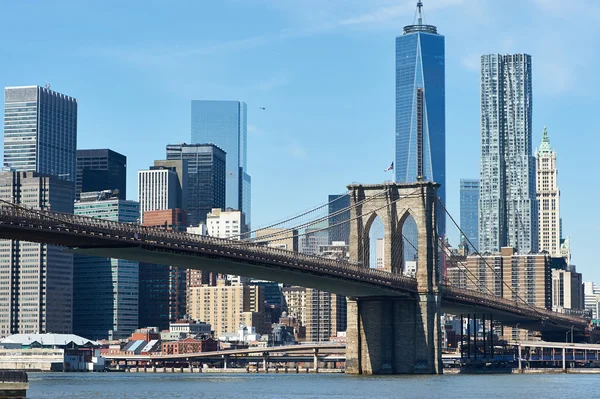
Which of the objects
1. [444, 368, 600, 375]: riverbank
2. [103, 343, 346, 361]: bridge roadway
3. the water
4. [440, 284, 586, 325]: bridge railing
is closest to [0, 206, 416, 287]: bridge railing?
the water

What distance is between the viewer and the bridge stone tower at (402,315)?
379 feet

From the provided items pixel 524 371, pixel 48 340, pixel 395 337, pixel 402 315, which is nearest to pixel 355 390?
pixel 395 337

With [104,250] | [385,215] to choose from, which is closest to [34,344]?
[385,215]

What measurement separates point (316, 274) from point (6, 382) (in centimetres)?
4850

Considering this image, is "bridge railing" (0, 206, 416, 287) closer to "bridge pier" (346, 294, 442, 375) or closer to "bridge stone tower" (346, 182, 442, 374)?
"bridge stone tower" (346, 182, 442, 374)

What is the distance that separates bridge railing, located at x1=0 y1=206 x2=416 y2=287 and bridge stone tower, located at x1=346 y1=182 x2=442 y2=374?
220 cm

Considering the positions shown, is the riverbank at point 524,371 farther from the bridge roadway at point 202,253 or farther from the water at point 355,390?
the water at point 355,390

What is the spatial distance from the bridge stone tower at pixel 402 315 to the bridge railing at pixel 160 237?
2.20m

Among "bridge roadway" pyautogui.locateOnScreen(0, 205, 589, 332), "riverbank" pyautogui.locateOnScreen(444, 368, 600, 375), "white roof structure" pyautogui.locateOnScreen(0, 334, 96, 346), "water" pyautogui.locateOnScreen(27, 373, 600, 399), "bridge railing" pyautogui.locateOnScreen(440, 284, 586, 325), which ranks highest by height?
"bridge roadway" pyautogui.locateOnScreen(0, 205, 589, 332)

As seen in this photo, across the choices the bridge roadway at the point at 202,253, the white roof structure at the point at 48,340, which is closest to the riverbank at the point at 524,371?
the bridge roadway at the point at 202,253

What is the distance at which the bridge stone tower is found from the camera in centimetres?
11538

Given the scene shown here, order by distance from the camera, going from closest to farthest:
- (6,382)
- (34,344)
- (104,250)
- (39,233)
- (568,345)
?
(6,382)
(39,233)
(104,250)
(568,345)
(34,344)

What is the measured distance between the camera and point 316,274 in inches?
4161

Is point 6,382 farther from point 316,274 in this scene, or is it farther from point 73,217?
point 316,274
